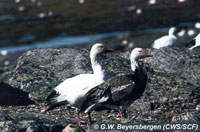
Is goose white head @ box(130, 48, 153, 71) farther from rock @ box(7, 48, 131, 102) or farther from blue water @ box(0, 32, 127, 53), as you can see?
blue water @ box(0, 32, 127, 53)

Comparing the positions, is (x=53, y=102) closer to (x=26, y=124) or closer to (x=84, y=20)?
(x=26, y=124)

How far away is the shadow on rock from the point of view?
15.4 meters

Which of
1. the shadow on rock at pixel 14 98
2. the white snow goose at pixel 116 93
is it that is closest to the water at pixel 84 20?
the shadow on rock at pixel 14 98

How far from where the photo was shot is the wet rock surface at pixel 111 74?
13938 millimetres

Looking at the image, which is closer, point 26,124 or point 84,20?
point 26,124

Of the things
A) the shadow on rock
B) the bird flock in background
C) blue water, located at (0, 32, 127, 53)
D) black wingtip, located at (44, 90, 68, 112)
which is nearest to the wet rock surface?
the shadow on rock

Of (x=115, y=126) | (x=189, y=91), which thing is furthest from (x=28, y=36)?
(x=115, y=126)

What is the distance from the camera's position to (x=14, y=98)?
607 inches

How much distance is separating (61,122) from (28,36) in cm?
2569

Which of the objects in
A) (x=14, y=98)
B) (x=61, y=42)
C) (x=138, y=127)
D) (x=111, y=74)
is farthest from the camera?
(x=61, y=42)

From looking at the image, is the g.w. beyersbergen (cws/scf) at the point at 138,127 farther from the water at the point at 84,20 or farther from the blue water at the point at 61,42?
the blue water at the point at 61,42

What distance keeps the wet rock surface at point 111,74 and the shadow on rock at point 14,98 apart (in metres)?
0.12

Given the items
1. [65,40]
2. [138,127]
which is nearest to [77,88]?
[138,127]

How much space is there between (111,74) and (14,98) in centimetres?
267
